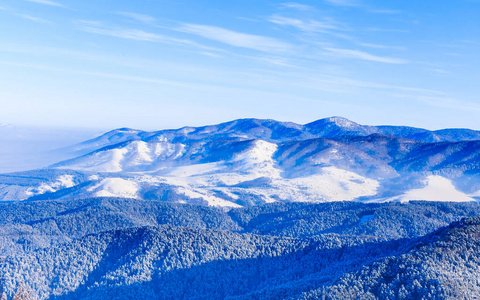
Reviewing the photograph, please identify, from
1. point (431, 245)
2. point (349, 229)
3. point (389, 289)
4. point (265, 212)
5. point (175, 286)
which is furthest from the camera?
point (265, 212)

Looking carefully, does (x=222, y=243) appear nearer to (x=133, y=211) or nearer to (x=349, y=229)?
(x=349, y=229)

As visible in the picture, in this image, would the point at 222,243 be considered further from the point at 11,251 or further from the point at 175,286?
the point at 11,251

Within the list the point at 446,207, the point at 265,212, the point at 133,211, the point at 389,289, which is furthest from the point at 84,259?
the point at 446,207

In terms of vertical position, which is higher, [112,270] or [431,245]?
[431,245]

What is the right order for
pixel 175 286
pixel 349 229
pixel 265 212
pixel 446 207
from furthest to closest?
pixel 265 212, pixel 446 207, pixel 349 229, pixel 175 286

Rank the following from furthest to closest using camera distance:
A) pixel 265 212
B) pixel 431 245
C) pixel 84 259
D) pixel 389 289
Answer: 1. pixel 265 212
2. pixel 84 259
3. pixel 431 245
4. pixel 389 289

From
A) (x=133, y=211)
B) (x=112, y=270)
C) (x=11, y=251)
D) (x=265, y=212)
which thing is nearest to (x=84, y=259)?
(x=112, y=270)

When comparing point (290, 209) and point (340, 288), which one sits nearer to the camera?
point (340, 288)

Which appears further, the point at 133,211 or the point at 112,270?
the point at 133,211

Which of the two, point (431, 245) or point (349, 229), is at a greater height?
point (431, 245)
